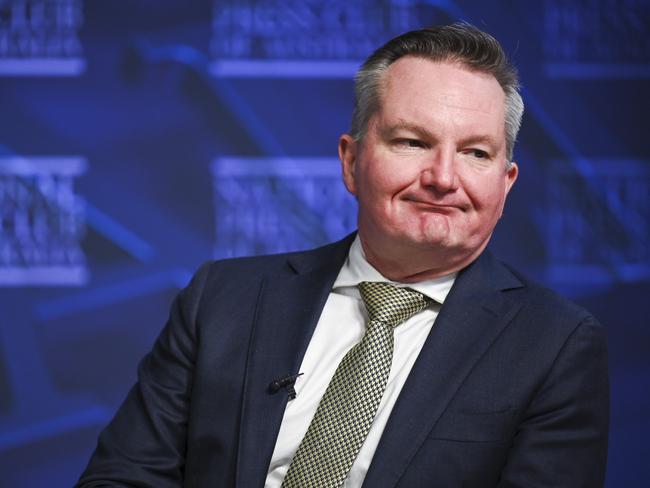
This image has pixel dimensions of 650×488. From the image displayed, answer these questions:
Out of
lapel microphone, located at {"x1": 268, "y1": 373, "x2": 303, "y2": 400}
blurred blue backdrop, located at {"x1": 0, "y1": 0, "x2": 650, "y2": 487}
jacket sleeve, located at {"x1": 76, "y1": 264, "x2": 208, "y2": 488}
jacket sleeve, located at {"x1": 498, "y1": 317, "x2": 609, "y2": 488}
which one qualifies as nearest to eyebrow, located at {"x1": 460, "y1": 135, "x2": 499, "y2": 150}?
jacket sleeve, located at {"x1": 498, "y1": 317, "x2": 609, "y2": 488}

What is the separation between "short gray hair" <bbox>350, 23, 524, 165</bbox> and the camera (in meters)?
2.06

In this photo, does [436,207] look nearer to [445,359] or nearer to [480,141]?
[480,141]

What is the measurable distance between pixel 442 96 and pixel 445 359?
21.7 inches

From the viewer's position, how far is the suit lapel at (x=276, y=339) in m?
2.00

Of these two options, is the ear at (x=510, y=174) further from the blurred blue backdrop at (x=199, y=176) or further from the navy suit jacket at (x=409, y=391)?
the blurred blue backdrop at (x=199, y=176)

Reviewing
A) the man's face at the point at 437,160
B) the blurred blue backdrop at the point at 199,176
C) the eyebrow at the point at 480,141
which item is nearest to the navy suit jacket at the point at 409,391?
the man's face at the point at 437,160

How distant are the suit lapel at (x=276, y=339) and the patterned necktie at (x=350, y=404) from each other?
79mm

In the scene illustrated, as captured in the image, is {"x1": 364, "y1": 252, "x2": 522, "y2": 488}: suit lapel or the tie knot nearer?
{"x1": 364, "y1": 252, "x2": 522, "y2": 488}: suit lapel

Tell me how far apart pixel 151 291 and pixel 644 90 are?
1.94 meters

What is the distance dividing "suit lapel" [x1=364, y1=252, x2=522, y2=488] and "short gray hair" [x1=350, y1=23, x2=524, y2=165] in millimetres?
295

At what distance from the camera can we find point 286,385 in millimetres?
2059

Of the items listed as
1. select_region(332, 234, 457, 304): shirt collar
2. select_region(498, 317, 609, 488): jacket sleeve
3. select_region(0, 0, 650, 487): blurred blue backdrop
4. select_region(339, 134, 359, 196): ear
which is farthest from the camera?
select_region(0, 0, 650, 487): blurred blue backdrop

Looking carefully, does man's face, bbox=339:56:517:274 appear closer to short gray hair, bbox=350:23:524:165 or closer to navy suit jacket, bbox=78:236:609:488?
short gray hair, bbox=350:23:524:165

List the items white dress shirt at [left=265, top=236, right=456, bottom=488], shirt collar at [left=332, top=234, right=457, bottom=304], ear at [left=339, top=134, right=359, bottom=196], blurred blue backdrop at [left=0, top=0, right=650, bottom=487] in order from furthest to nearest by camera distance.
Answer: blurred blue backdrop at [left=0, top=0, right=650, bottom=487], ear at [left=339, top=134, right=359, bottom=196], shirt collar at [left=332, top=234, right=457, bottom=304], white dress shirt at [left=265, top=236, right=456, bottom=488]
